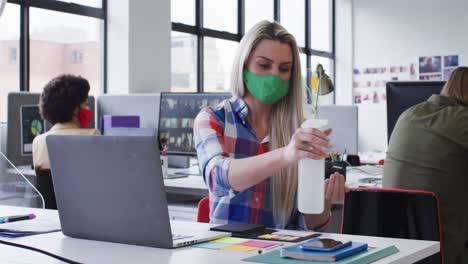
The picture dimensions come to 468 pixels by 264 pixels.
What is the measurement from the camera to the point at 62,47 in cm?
457

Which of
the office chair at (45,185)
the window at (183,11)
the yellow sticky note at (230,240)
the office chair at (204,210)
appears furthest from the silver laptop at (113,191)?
the window at (183,11)

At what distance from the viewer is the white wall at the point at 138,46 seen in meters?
4.76

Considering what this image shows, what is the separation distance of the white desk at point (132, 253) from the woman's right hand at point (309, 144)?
212 millimetres

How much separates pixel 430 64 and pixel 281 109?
20.6ft

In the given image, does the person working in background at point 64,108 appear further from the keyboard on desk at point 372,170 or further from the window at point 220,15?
the window at point 220,15

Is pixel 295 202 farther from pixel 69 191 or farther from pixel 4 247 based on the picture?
pixel 4 247

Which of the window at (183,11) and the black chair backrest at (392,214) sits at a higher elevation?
the window at (183,11)

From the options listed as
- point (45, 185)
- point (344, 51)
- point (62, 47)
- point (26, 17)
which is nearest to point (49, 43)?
point (62, 47)

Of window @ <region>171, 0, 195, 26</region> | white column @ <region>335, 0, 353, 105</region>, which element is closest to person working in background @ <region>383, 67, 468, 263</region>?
window @ <region>171, 0, 195, 26</region>

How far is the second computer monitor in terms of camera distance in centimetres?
356

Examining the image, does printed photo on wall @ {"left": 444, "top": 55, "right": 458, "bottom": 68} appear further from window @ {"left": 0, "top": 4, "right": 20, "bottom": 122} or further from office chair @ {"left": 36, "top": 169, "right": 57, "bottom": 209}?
office chair @ {"left": 36, "top": 169, "right": 57, "bottom": 209}

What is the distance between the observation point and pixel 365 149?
313 inches

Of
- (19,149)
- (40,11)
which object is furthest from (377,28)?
(19,149)

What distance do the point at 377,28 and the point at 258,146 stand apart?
662 cm
